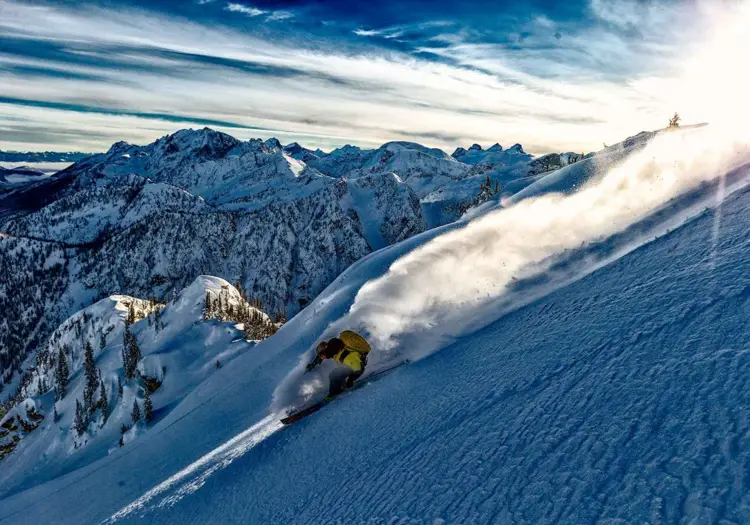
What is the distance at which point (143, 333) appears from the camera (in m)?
62.1

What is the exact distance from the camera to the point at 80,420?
54031 mm

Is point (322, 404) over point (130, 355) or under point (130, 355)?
over

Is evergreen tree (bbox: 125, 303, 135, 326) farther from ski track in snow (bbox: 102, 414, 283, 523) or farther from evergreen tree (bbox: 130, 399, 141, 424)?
ski track in snow (bbox: 102, 414, 283, 523)

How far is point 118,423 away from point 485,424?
53.1 metres

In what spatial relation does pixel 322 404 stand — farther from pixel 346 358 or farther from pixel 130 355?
pixel 130 355

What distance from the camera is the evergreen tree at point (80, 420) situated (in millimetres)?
53406

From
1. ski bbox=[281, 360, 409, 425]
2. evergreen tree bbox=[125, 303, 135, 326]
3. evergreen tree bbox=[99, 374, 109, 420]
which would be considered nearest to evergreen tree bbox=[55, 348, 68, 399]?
evergreen tree bbox=[125, 303, 135, 326]

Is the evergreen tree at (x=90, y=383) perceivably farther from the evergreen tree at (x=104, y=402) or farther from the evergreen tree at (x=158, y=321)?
the evergreen tree at (x=158, y=321)

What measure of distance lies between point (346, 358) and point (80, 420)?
5783 centimetres

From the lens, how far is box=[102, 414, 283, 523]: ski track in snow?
10602mm

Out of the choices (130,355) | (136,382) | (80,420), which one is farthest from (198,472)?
(80,420)

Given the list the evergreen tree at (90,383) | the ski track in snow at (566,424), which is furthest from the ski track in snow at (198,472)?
the evergreen tree at (90,383)

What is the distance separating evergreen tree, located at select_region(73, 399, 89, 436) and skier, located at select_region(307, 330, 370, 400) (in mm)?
56177

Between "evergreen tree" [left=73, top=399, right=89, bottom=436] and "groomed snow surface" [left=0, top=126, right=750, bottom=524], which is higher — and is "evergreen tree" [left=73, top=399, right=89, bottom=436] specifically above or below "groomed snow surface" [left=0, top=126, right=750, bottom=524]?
below
